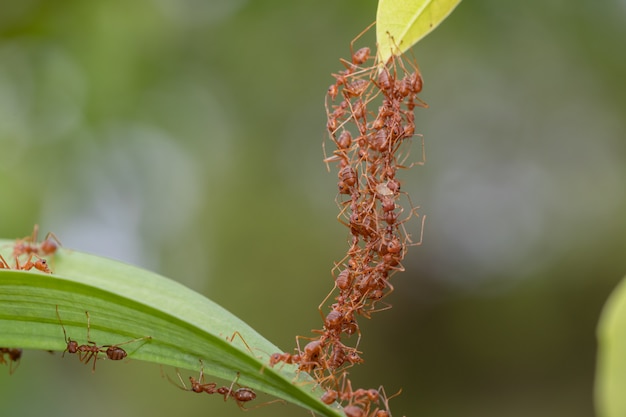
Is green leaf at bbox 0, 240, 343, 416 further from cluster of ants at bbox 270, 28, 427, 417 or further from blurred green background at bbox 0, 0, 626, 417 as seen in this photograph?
blurred green background at bbox 0, 0, 626, 417

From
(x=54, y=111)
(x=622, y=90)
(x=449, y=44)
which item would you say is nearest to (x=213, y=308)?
(x=54, y=111)

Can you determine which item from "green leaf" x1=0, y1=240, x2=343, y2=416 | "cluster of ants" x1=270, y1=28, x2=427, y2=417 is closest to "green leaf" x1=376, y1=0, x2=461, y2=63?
"cluster of ants" x1=270, y1=28, x2=427, y2=417

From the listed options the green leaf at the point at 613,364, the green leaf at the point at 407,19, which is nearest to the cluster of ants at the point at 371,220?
the green leaf at the point at 407,19

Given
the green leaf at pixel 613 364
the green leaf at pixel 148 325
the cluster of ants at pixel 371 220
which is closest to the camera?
the green leaf at pixel 613 364

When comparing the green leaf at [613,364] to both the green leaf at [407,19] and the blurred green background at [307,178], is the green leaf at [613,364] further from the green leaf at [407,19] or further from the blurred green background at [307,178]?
the blurred green background at [307,178]

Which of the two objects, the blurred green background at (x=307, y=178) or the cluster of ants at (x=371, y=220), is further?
the blurred green background at (x=307, y=178)

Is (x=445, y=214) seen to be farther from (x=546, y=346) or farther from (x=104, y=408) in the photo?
(x=104, y=408)
